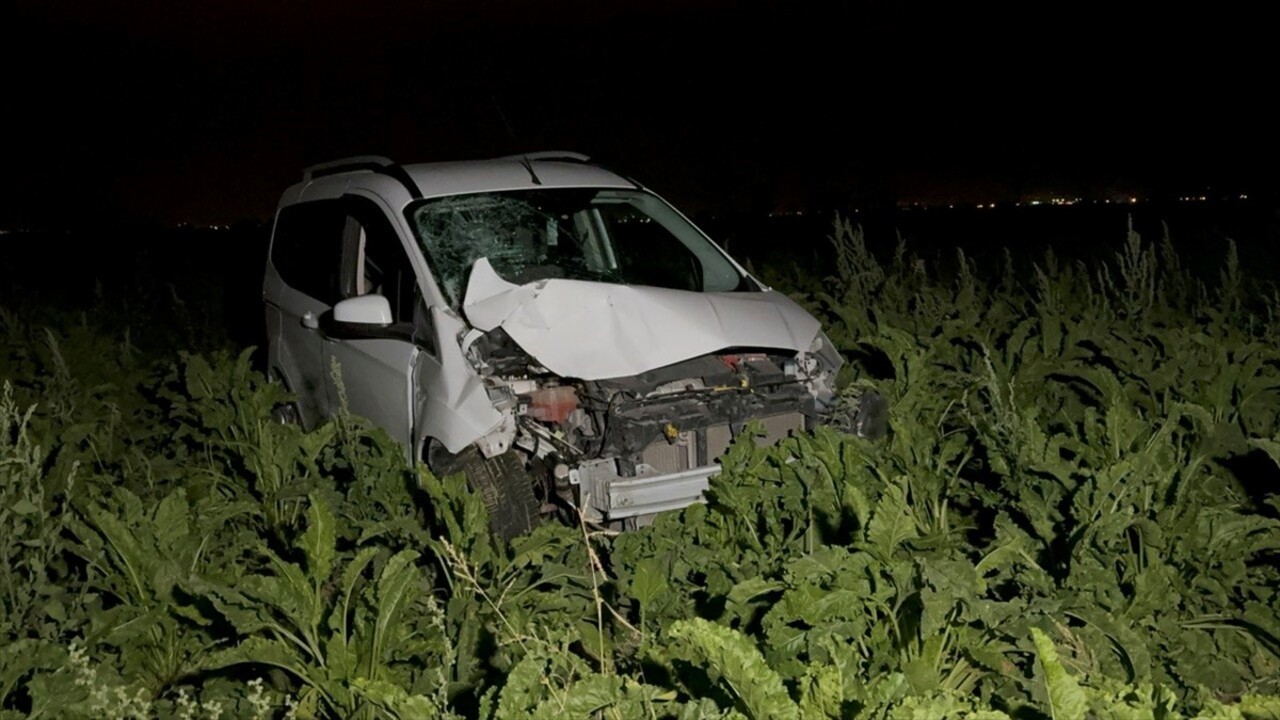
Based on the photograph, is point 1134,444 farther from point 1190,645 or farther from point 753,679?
point 753,679

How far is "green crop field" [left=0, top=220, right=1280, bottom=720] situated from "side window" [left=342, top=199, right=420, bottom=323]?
0.84 m

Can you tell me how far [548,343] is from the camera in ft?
16.7

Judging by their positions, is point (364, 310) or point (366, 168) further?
point (366, 168)

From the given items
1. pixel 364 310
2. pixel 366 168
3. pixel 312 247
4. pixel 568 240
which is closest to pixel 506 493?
pixel 364 310

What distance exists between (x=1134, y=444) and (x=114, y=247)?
136ft

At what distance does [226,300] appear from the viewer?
55.2 feet

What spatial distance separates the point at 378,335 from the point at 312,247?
174cm

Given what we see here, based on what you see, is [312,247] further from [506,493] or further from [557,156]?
[506,493]

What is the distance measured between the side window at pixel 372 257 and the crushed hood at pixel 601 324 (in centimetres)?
101

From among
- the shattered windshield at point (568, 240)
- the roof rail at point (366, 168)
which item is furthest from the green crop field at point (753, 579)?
the roof rail at point (366, 168)

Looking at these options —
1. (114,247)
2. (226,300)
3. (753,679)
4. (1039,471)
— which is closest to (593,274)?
(1039,471)

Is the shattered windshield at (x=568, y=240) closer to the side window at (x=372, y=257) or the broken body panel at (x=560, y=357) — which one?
the broken body panel at (x=560, y=357)

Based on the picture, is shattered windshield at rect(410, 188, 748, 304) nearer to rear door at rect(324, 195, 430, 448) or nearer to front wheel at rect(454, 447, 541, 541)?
rear door at rect(324, 195, 430, 448)

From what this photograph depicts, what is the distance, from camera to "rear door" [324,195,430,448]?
5.77 metres
